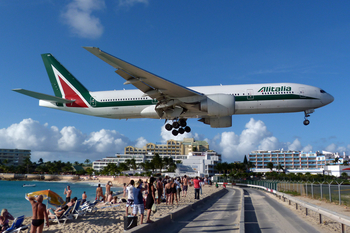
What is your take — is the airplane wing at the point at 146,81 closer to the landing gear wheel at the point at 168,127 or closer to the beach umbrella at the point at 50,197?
the landing gear wheel at the point at 168,127

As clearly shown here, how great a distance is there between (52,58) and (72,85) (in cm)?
452

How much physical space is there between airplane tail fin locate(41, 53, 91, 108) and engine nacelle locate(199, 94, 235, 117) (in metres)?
12.3

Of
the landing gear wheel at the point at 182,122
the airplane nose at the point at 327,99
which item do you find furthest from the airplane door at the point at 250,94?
the landing gear wheel at the point at 182,122

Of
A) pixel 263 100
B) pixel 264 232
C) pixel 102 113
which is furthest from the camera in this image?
pixel 102 113

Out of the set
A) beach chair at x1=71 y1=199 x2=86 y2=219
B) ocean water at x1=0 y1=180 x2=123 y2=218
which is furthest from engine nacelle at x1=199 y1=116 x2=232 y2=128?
ocean water at x1=0 y1=180 x2=123 y2=218

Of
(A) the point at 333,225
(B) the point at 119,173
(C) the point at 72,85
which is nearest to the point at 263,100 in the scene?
(A) the point at 333,225

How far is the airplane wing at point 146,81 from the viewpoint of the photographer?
63.0 ft

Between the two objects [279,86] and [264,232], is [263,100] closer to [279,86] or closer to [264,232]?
[279,86]

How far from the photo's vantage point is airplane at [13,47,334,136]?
2323 cm

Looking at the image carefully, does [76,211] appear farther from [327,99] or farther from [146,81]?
[327,99]

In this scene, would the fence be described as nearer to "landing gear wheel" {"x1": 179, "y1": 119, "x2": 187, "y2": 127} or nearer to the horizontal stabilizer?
"landing gear wheel" {"x1": 179, "y1": 119, "x2": 187, "y2": 127}

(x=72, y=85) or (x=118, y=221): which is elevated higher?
(x=72, y=85)

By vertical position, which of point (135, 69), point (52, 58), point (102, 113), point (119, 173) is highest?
point (52, 58)

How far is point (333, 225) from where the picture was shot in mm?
13297
